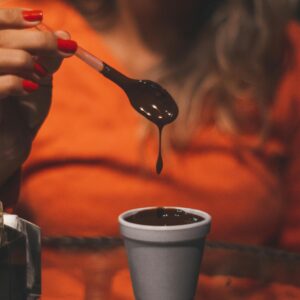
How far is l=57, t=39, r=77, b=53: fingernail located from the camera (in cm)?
62

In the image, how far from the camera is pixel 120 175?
108 cm

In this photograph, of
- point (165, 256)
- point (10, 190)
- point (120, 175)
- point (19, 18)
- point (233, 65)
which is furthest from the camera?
point (233, 65)

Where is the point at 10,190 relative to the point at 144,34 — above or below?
below

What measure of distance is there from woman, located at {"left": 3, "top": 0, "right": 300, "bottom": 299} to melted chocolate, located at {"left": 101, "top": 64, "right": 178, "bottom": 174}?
0.45 m

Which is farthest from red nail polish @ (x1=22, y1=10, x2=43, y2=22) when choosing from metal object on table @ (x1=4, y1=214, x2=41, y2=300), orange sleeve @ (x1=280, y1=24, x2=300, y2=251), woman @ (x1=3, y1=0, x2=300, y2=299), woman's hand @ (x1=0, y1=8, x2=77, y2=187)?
orange sleeve @ (x1=280, y1=24, x2=300, y2=251)

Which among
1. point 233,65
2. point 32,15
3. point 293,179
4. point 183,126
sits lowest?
point 293,179

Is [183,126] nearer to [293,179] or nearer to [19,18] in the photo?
[293,179]

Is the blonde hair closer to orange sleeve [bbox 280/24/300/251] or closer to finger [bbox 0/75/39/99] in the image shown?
orange sleeve [bbox 280/24/300/251]

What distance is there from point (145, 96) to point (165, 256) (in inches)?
7.3

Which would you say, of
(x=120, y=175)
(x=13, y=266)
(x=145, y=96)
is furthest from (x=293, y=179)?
(x=13, y=266)

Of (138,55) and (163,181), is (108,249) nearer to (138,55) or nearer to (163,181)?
(163,181)

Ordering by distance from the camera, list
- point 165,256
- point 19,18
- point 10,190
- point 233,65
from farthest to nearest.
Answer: point 233,65 < point 10,190 < point 19,18 < point 165,256

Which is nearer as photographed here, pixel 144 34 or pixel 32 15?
pixel 32 15

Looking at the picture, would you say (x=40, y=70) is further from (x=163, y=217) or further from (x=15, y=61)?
(x=163, y=217)
